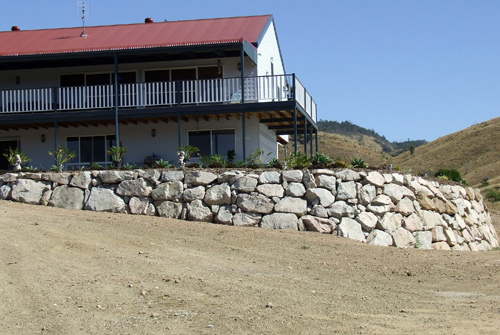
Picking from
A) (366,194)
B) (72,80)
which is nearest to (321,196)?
(366,194)

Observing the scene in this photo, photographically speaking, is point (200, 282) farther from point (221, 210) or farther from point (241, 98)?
point (241, 98)

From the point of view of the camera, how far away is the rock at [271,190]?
16859mm

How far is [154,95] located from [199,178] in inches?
197

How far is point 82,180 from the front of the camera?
18.1m

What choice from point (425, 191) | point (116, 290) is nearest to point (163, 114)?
point (425, 191)

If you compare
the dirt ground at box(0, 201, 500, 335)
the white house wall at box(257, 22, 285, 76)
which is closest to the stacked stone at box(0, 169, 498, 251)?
the dirt ground at box(0, 201, 500, 335)

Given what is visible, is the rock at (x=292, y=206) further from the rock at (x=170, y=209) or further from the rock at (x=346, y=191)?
the rock at (x=170, y=209)

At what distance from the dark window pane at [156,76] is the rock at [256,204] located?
7794mm

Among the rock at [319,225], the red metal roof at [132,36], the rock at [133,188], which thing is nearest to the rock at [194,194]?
the rock at [133,188]

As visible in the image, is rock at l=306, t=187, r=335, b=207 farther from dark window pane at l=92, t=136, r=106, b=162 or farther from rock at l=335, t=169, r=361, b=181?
dark window pane at l=92, t=136, r=106, b=162

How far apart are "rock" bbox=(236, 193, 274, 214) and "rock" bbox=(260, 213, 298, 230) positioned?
24 centimetres

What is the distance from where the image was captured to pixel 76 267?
427 inches

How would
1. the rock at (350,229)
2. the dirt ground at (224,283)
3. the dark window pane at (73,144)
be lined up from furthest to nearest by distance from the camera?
the dark window pane at (73,144) → the rock at (350,229) → the dirt ground at (224,283)

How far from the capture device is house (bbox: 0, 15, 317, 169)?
20531 mm
